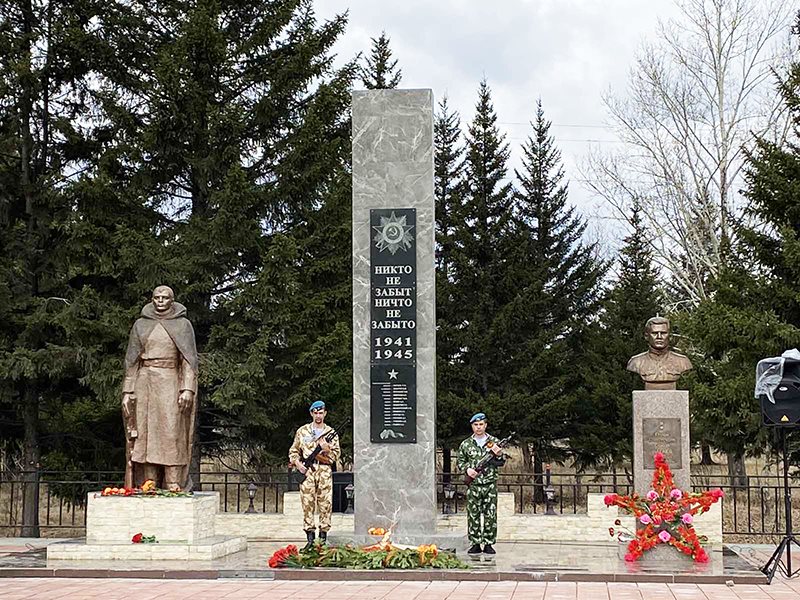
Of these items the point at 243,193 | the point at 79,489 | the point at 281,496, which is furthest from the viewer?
the point at 281,496

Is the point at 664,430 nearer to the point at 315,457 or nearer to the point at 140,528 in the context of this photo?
the point at 315,457

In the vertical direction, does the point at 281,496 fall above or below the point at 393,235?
below

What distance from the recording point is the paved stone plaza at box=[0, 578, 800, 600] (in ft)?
30.7

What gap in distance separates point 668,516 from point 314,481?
4.05 metres

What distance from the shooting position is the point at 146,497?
12.5 meters

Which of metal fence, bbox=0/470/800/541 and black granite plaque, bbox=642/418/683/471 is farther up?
black granite plaque, bbox=642/418/683/471

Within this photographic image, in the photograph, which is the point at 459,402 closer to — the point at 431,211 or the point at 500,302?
the point at 500,302

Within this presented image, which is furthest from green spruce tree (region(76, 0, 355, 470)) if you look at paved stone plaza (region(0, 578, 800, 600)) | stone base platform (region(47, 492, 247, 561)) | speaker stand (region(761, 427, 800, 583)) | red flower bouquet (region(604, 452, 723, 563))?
speaker stand (region(761, 427, 800, 583))

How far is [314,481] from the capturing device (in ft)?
41.0

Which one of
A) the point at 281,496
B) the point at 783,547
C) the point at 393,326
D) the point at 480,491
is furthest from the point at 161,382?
the point at 281,496

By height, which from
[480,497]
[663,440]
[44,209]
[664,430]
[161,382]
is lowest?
[480,497]

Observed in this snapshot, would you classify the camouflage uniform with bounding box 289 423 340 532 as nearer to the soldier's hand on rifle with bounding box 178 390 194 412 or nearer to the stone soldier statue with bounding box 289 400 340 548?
the stone soldier statue with bounding box 289 400 340 548

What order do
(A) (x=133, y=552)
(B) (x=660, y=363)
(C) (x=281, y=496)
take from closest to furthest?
(A) (x=133, y=552) → (B) (x=660, y=363) → (C) (x=281, y=496)

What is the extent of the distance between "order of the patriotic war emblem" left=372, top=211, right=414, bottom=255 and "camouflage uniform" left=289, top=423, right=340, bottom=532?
2.39m
